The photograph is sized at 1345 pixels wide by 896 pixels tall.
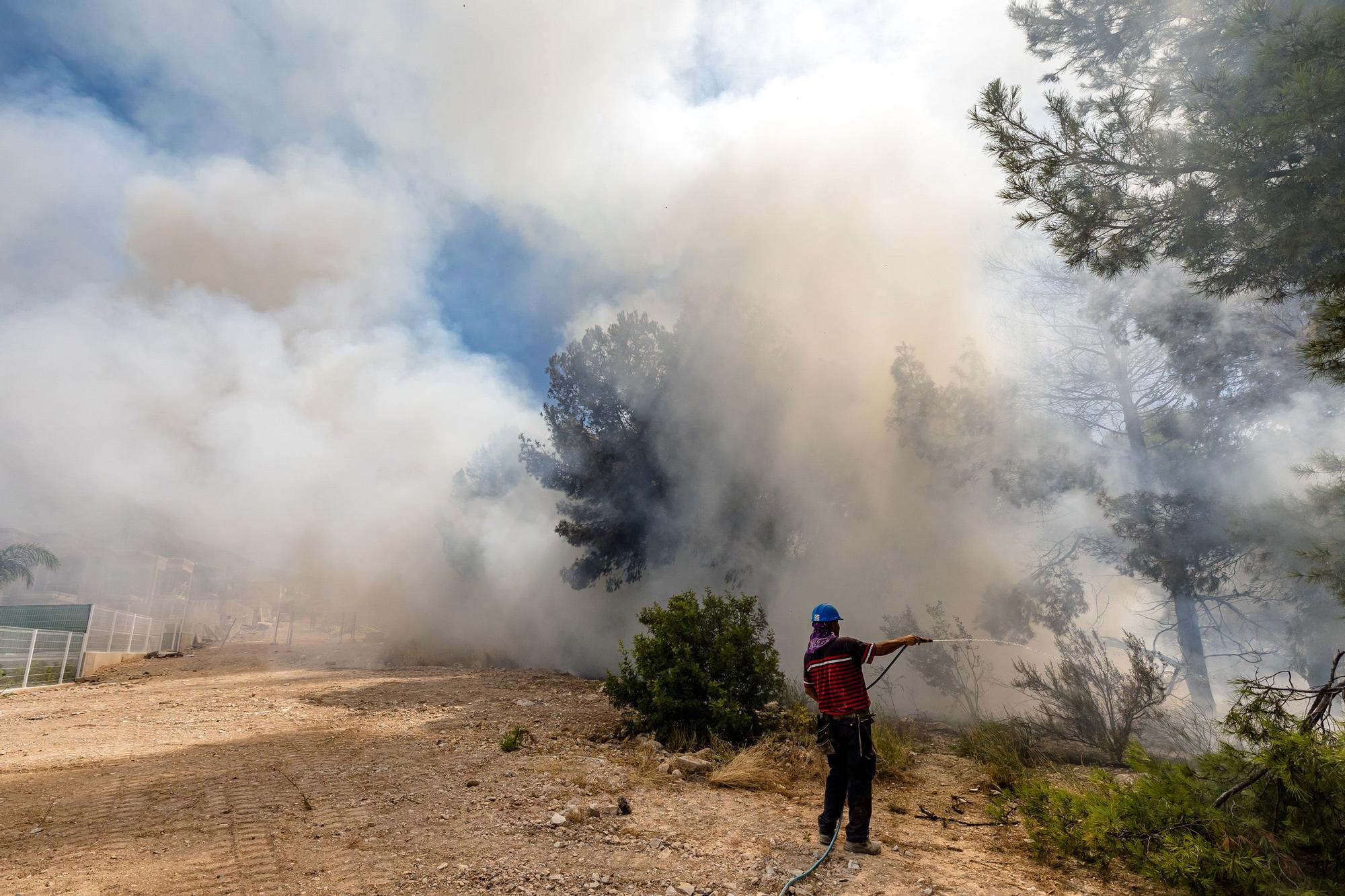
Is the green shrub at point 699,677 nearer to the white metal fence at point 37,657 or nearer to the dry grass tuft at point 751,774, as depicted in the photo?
the dry grass tuft at point 751,774

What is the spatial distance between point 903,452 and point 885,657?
4.56 m

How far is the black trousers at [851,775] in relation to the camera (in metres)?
4.75

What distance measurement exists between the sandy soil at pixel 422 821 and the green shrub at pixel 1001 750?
22cm

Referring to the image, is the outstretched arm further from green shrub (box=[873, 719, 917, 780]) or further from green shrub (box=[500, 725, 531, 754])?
green shrub (box=[500, 725, 531, 754])

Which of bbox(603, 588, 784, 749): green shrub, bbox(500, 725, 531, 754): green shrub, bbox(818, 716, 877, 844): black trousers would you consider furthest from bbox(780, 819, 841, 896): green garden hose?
bbox(500, 725, 531, 754): green shrub

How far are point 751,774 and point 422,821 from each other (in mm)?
3034

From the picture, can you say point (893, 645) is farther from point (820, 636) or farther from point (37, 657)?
point (37, 657)

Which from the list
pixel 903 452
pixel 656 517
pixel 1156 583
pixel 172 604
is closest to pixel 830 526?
pixel 903 452

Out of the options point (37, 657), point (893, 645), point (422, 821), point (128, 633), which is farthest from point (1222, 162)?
point (128, 633)

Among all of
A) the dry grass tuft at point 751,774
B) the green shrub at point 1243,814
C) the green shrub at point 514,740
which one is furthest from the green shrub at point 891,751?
the green shrub at point 514,740

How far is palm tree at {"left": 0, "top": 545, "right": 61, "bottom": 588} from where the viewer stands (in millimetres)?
26266

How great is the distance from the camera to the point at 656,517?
1902 centimetres

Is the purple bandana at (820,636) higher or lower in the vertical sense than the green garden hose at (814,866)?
higher

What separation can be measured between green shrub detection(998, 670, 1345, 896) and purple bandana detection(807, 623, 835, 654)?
74.7 inches
